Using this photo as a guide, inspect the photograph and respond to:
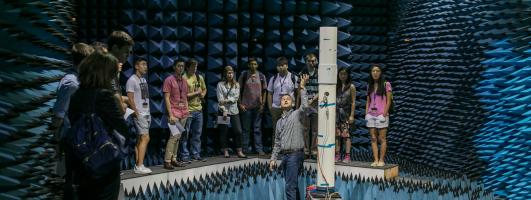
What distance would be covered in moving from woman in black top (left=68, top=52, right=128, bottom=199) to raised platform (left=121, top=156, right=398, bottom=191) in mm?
3131

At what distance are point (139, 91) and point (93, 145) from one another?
354 cm

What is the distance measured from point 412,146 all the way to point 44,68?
25.6ft

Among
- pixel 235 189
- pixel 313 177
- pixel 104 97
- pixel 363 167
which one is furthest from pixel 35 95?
pixel 363 167

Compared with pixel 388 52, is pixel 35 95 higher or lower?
lower

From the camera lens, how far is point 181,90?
7520 millimetres

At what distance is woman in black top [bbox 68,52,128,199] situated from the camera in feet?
10.3

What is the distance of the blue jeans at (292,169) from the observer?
576cm

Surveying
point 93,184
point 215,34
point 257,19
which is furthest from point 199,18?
point 93,184

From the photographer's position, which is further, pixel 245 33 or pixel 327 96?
pixel 245 33

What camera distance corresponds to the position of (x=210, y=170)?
775cm

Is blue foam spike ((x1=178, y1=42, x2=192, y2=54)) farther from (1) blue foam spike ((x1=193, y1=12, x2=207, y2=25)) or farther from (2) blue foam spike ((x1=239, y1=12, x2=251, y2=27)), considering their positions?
(2) blue foam spike ((x1=239, y1=12, x2=251, y2=27))

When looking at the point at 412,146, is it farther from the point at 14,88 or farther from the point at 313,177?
the point at 14,88

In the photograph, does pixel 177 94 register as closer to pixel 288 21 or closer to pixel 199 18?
pixel 199 18

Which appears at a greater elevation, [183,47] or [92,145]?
[183,47]
